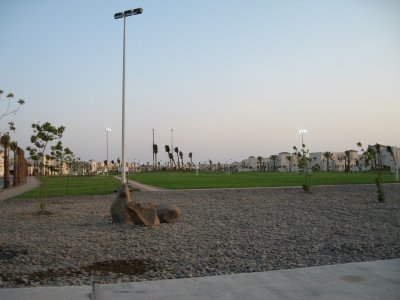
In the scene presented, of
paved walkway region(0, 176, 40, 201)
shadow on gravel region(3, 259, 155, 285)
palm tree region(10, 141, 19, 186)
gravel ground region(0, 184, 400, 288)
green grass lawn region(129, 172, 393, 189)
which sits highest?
palm tree region(10, 141, 19, 186)

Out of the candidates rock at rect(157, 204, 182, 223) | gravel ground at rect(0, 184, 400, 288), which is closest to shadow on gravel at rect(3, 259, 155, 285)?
gravel ground at rect(0, 184, 400, 288)

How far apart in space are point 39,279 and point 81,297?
1.55 m

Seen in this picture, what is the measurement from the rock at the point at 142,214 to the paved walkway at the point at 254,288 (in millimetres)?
6484

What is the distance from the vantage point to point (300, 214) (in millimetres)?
14609

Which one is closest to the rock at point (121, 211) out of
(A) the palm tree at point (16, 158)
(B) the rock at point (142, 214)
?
(B) the rock at point (142, 214)

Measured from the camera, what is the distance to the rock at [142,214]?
11.7 meters

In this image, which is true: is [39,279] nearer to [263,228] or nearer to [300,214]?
[263,228]

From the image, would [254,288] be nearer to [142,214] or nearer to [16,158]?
[142,214]

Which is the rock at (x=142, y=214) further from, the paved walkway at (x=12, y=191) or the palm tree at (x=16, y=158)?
the palm tree at (x=16, y=158)

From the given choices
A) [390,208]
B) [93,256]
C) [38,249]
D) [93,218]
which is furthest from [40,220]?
[390,208]

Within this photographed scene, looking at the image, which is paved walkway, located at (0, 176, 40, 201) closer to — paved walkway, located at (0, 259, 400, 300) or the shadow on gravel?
the shadow on gravel

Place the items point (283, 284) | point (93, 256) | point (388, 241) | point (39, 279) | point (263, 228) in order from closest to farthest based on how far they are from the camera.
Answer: point (283, 284), point (39, 279), point (93, 256), point (388, 241), point (263, 228)

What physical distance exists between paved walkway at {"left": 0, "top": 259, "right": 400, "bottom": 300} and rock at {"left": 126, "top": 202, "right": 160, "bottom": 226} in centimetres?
648

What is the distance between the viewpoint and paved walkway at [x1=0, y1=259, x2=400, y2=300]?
15.4ft
